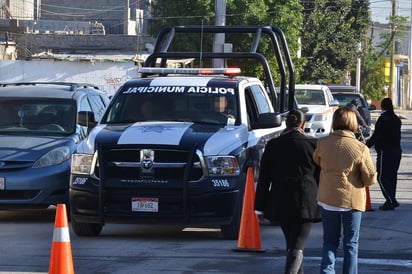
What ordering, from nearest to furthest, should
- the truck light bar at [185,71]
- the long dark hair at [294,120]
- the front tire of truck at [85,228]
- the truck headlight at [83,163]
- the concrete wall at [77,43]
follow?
the long dark hair at [294,120] → the truck headlight at [83,163] → the front tire of truck at [85,228] → the truck light bar at [185,71] → the concrete wall at [77,43]

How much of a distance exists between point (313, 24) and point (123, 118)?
37570mm

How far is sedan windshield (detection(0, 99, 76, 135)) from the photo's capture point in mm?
15039

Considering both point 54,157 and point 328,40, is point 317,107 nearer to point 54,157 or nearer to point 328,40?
point 54,157

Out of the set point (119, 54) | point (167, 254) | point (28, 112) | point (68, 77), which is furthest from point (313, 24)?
point (167, 254)

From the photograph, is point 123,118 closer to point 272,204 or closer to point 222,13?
point 272,204

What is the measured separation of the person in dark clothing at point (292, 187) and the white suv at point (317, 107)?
16731mm

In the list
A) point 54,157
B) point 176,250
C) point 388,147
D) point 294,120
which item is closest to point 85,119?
point 54,157

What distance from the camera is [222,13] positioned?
90.3 feet

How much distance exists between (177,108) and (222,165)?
1558mm

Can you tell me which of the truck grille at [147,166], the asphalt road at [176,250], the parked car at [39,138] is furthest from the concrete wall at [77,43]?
the truck grille at [147,166]

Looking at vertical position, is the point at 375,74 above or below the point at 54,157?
below

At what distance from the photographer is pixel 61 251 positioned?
27.7 ft

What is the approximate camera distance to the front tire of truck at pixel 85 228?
12.8 m

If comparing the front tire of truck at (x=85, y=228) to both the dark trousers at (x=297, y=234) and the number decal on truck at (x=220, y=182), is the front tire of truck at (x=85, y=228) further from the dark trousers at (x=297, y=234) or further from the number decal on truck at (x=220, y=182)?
the dark trousers at (x=297, y=234)
